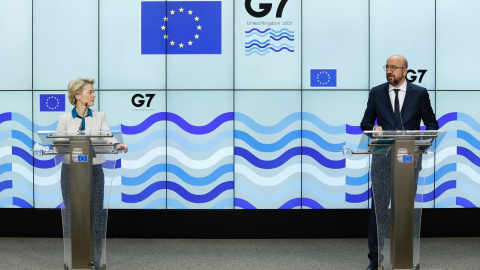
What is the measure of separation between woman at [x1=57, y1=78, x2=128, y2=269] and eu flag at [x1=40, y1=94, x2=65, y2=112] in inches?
95.5

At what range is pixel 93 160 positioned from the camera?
4.19m

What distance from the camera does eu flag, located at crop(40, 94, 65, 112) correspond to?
6703 mm

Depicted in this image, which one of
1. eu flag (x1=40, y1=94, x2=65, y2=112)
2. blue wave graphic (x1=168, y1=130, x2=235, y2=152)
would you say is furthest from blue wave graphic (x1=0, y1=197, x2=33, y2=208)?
blue wave graphic (x1=168, y1=130, x2=235, y2=152)

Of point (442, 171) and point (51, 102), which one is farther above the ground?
point (51, 102)

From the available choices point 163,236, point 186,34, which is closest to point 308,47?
point 186,34

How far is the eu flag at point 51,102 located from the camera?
6.70 meters

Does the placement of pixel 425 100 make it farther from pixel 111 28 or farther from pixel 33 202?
pixel 33 202

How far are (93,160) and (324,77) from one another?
332 centimetres

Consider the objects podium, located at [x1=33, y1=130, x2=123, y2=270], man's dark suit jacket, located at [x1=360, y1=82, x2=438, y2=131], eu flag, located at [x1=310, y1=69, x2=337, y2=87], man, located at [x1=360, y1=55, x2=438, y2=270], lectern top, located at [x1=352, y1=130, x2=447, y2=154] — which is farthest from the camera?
eu flag, located at [x1=310, y1=69, x2=337, y2=87]

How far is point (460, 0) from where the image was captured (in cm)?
665

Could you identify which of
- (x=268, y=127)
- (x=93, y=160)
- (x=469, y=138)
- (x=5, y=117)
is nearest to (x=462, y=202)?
(x=469, y=138)

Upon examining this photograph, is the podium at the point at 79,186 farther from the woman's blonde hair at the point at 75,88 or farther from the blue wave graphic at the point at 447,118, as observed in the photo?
the blue wave graphic at the point at 447,118

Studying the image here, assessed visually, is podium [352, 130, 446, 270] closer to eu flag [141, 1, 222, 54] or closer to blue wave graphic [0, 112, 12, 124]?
eu flag [141, 1, 222, 54]

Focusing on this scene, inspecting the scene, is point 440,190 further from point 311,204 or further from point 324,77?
point 324,77
